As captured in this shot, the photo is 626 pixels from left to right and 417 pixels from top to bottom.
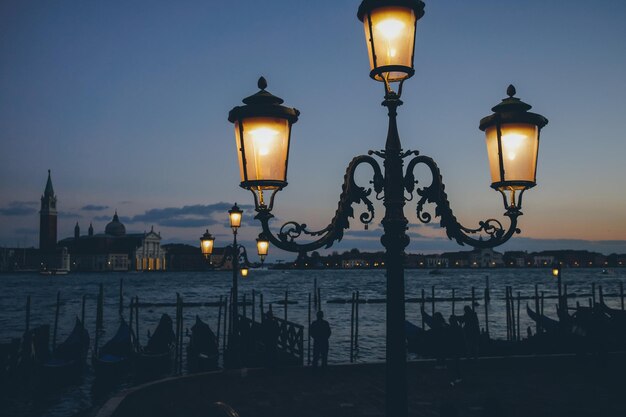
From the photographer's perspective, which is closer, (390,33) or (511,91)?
(390,33)

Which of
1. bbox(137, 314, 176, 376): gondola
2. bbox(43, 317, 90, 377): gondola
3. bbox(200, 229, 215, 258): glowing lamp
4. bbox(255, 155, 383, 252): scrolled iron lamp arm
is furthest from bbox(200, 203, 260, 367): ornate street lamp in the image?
bbox(255, 155, 383, 252): scrolled iron lamp arm

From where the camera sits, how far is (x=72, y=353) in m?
19.7

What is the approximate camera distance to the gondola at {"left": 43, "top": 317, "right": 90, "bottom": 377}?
18.6 m

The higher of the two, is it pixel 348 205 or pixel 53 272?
pixel 348 205

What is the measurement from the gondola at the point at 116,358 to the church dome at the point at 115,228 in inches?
6882

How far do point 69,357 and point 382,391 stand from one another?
44.0 feet

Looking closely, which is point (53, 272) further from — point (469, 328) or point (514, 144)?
point (514, 144)

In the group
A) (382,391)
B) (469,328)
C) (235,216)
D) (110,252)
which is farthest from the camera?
(110,252)

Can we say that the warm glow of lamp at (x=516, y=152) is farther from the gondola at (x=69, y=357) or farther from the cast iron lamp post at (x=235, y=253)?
the gondola at (x=69, y=357)

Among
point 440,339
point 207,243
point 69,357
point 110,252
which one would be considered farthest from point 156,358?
point 110,252

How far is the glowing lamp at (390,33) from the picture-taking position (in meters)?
3.49

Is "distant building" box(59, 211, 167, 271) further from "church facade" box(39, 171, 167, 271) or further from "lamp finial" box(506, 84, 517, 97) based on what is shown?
"lamp finial" box(506, 84, 517, 97)

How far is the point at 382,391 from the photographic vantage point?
1006cm

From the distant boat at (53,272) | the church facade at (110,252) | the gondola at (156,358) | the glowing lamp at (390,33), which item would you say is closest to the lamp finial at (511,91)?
the glowing lamp at (390,33)
